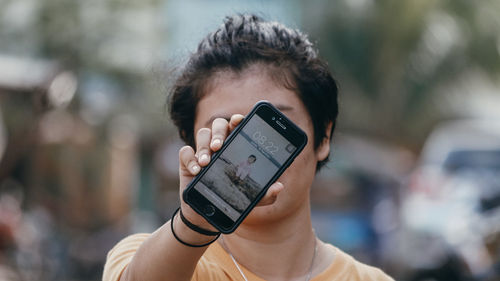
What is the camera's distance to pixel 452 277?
6875 mm

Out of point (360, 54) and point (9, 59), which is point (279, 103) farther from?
point (360, 54)

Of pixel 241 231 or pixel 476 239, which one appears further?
Result: pixel 476 239

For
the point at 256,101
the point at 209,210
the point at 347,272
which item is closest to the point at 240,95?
the point at 256,101

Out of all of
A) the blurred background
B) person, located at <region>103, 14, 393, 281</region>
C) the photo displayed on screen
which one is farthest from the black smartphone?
the blurred background

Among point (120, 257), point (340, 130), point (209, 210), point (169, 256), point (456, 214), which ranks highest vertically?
point (209, 210)

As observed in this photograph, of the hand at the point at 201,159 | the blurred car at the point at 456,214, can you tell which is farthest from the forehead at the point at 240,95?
the blurred car at the point at 456,214

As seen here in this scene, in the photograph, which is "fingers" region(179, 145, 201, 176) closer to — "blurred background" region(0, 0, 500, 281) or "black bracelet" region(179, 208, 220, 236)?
"black bracelet" region(179, 208, 220, 236)

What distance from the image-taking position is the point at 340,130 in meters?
9.88

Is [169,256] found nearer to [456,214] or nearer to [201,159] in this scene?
[201,159]

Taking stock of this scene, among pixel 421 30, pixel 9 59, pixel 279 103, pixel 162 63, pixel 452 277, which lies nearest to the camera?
pixel 279 103

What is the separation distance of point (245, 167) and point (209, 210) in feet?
0.41

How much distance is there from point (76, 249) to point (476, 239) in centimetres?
713

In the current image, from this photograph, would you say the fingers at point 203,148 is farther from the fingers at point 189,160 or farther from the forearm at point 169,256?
the forearm at point 169,256

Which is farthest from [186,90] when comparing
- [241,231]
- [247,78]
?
[241,231]
